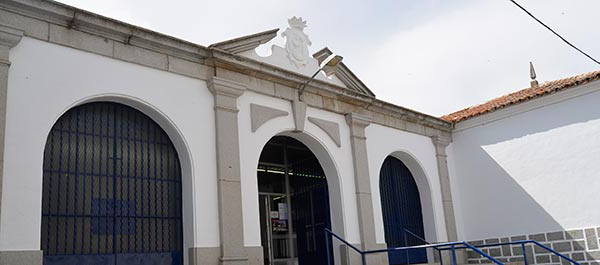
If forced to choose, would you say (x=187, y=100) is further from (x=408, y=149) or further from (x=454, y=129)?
(x=454, y=129)

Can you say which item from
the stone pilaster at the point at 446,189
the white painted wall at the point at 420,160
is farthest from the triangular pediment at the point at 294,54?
the stone pilaster at the point at 446,189

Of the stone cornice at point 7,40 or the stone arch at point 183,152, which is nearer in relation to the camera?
the stone cornice at point 7,40

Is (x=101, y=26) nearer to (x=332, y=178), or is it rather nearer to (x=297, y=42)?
(x=297, y=42)

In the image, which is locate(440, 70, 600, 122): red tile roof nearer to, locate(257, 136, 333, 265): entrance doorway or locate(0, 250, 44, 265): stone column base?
locate(257, 136, 333, 265): entrance doorway

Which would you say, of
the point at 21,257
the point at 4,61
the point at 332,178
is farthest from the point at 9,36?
the point at 332,178

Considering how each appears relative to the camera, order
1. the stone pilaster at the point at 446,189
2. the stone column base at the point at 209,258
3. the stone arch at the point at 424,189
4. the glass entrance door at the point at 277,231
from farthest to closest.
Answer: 1. the stone pilaster at the point at 446,189
2. the stone arch at the point at 424,189
3. the glass entrance door at the point at 277,231
4. the stone column base at the point at 209,258

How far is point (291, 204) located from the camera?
1252 cm

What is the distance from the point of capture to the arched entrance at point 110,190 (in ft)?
25.2

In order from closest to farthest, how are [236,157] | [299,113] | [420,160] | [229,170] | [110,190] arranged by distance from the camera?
[110,190], [229,170], [236,157], [299,113], [420,160]

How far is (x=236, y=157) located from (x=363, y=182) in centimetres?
309

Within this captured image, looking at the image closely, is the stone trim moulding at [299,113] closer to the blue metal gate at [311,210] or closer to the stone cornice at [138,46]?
the stone cornice at [138,46]

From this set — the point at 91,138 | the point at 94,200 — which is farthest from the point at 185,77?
the point at 94,200

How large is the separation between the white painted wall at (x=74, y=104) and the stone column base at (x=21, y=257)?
0.25ft

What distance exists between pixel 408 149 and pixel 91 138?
23.2ft
